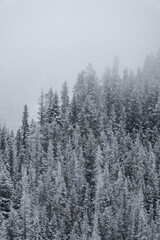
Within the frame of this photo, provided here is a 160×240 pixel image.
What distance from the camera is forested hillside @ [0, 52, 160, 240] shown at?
213 feet

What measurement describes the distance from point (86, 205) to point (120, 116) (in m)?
27.7

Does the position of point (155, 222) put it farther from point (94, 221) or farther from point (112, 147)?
point (112, 147)

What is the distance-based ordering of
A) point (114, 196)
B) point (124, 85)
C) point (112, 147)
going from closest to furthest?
point (114, 196), point (112, 147), point (124, 85)

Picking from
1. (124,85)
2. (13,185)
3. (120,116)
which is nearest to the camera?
(13,185)

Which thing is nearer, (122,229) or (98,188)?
(122,229)

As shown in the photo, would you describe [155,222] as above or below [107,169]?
below

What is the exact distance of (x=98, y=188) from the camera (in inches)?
2776

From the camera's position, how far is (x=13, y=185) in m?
74.3

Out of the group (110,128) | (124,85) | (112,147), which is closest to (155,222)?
(112,147)

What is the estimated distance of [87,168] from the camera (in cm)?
7675

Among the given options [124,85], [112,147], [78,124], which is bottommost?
[112,147]

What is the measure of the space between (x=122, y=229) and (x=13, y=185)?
816 inches

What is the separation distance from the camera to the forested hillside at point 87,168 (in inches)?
2554

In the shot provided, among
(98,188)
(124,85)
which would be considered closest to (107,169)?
(98,188)
